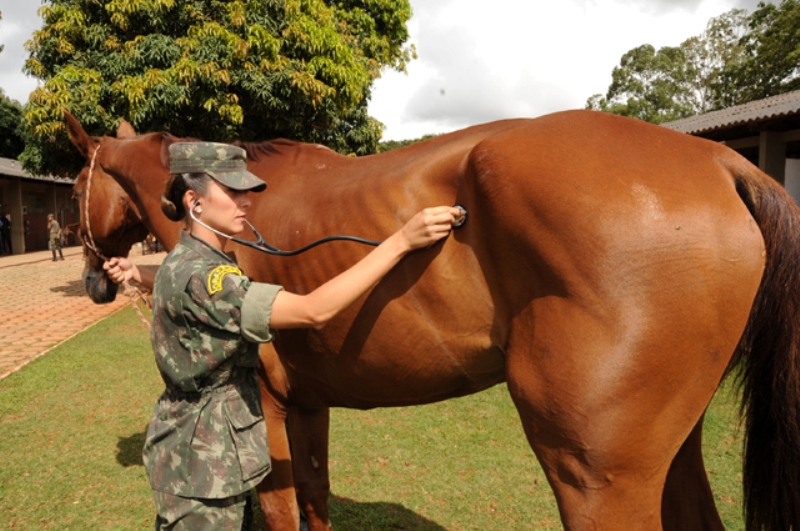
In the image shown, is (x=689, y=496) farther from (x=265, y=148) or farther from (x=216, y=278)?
(x=265, y=148)

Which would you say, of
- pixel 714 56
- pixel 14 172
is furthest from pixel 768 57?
pixel 14 172

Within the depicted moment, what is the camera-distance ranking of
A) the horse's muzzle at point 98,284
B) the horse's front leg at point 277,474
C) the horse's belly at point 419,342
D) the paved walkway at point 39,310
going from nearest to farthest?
the horse's belly at point 419,342 → the horse's front leg at point 277,474 → the horse's muzzle at point 98,284 → the paved walkway at point 39,310

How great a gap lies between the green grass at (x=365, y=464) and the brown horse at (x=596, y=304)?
179cm

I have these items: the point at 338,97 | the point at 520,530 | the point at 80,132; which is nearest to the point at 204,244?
the point at 80,132

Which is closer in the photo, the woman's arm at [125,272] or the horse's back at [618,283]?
the horse's back at [618,283]

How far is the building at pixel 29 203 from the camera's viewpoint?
1047 inches

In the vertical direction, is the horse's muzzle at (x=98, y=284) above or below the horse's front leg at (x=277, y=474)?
above

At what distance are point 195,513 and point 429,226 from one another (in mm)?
1222

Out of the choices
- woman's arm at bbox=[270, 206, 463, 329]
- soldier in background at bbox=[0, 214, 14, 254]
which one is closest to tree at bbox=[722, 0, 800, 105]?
woman's arm at bbox=[270, 206, 463, 329]

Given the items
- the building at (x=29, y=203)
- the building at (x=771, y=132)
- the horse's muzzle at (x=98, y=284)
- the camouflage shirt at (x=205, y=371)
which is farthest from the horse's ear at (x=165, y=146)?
the building at (x=29, y=203)

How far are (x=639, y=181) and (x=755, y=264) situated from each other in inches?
16.0

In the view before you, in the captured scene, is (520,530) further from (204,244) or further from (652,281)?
(204,244)

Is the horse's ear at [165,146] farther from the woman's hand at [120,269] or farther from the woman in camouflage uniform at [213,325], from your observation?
the woman in camouflage uniform at [213,325]

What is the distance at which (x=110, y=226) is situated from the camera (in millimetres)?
3480
